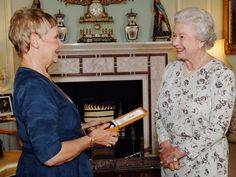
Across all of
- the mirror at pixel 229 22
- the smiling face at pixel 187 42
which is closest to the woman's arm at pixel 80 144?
the smiling face at pixel 187 42

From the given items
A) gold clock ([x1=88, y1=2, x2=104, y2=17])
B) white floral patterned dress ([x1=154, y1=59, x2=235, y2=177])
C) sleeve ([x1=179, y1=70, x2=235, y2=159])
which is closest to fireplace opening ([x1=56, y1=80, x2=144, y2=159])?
gold clock ([x1=88, y1=2, x2=104, y2=17])

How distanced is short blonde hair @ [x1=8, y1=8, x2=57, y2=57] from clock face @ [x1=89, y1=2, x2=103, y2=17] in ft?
9.81

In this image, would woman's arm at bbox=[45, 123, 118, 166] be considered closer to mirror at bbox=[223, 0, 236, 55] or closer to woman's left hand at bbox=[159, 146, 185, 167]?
woman's left hand at bbox=[159, 146, 185, 167]

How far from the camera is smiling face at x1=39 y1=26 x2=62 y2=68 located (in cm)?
159

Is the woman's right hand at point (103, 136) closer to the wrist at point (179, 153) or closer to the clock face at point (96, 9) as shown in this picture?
the wrist at point (179, 153)

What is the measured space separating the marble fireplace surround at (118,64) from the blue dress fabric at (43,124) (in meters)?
2.81

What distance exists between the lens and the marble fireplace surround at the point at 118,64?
175 inches

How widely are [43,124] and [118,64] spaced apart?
319 cm

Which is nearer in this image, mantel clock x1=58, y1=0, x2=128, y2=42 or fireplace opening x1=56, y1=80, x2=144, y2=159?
mantel clock x1=58, y1=0, x2=128, y2=42

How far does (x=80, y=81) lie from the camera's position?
15.0 ft

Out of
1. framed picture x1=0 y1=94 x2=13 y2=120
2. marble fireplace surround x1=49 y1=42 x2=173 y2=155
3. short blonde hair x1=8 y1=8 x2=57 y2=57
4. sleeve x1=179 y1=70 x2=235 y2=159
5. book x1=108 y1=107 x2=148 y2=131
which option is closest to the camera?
short blonde hair x1=8 y1=8 x2=57 y2=57

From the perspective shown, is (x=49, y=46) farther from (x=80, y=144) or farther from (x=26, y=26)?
(x=80, y=144)

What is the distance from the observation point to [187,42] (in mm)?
2068

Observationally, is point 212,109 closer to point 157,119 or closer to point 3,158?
point 157,119
